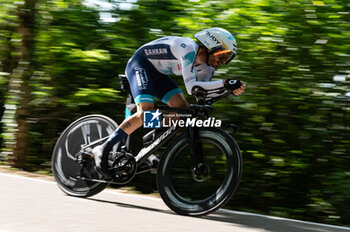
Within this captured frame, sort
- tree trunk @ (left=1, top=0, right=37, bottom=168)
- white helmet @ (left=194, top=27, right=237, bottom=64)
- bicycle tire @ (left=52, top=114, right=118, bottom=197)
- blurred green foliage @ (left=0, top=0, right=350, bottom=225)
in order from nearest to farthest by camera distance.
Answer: white helmet @ (left=194, top=27, right=237, bottom=64) → bicycle tire @ (left=52, top=114, right=118, bottom=197) → blurred green foliage @ (left=0, top=0, right=350, bottom=225) → tree trunk @ (left=1, top=0, right=37, bottom=168)

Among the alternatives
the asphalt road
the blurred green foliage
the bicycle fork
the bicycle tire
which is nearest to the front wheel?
the bicycle fork

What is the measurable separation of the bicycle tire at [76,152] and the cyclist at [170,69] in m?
0.33

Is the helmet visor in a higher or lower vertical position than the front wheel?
higher

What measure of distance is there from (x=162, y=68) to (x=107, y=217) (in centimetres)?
175

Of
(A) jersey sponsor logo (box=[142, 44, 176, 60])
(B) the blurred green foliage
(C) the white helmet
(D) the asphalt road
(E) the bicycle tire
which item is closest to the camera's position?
(D) the asphalt road

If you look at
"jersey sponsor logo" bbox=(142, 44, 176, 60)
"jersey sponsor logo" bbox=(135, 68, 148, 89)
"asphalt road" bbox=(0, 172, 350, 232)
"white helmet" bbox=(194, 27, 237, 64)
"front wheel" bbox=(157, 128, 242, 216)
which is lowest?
"asphalt road" bbox=(0, 172, 350, 232)

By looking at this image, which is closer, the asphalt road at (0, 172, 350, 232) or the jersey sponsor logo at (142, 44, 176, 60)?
the asphalt road at (0, 172, 350, 232)

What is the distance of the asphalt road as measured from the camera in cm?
448

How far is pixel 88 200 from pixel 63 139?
3.21 feet

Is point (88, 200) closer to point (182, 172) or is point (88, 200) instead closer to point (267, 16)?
point (182, 172)

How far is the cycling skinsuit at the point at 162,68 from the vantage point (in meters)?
5.11

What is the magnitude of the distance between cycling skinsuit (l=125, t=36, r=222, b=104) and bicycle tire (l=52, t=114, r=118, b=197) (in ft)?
2.26

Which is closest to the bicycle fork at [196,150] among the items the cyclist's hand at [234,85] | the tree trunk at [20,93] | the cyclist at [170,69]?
the cyclist at [170,69]

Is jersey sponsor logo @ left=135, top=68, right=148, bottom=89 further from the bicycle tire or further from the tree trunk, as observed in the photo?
the tree trunk
